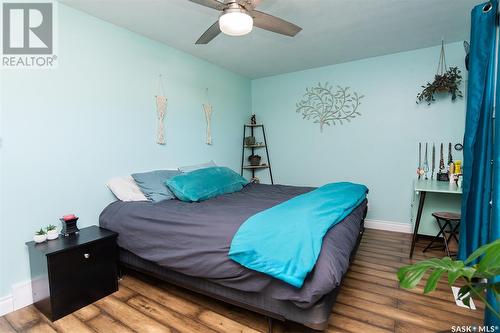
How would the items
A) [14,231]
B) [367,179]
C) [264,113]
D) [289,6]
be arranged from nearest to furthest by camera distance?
[14,231], [289,6], [367,179], [264,113]

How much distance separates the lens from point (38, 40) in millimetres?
2160

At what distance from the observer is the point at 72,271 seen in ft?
6.29

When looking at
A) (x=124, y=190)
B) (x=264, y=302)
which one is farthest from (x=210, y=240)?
(x=124, y=190)

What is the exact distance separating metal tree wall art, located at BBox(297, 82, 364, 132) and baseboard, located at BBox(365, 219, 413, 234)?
5.06ft

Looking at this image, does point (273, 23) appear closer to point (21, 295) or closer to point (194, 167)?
point (194, 167)

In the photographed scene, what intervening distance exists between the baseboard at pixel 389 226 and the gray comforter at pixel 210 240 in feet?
4.78

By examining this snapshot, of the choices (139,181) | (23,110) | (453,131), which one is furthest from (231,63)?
(453,131)

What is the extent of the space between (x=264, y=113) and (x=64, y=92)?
3.05m

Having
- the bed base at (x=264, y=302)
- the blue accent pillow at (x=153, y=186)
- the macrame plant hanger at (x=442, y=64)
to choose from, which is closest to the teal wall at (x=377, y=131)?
the macrame plant hanger at (x=442, y=64)

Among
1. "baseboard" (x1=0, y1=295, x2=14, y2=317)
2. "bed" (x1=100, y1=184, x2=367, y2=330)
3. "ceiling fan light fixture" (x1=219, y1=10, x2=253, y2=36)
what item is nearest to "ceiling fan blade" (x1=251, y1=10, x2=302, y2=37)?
"ceiling fan light fixture" (x1=219, y1=10, x2=253, y2=36)

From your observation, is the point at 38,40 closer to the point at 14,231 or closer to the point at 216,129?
the point at 14,231

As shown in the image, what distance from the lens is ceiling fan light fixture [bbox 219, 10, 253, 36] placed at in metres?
1.71

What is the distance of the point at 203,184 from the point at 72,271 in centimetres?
131

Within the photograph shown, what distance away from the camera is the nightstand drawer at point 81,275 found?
183 cm
